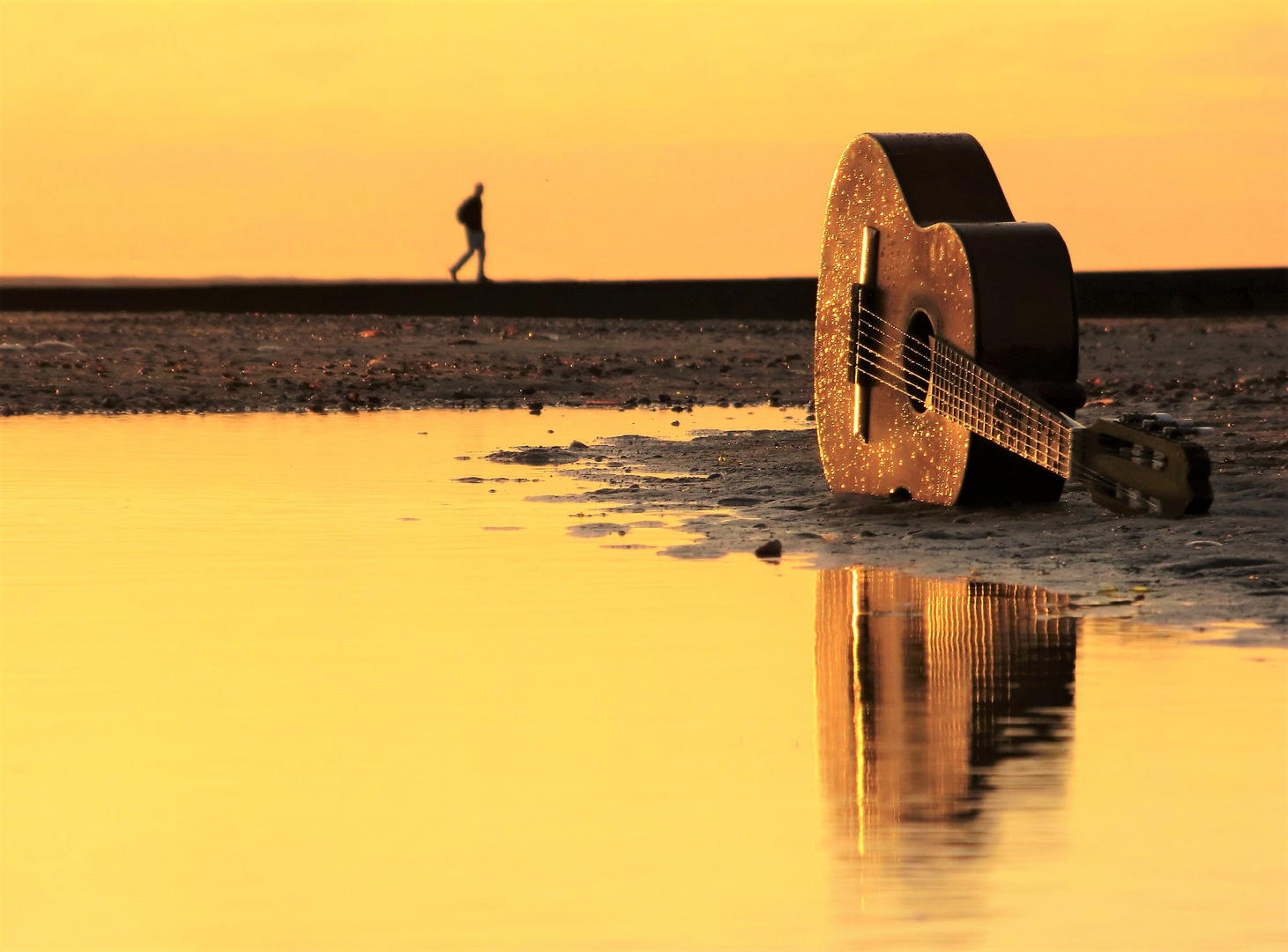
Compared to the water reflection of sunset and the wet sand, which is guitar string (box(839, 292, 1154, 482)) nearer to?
the wet sand

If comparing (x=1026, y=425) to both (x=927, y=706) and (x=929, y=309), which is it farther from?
(x=927, y=706)

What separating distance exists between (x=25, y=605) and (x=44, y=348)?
18.5m

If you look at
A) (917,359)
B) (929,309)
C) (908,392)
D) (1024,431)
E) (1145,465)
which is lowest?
(1145,465)

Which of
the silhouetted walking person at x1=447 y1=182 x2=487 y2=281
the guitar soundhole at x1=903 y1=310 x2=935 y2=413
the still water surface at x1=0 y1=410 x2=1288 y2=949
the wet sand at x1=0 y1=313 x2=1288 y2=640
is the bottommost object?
the still water surface at x1=0 y1=410 x2=1288 y2=949

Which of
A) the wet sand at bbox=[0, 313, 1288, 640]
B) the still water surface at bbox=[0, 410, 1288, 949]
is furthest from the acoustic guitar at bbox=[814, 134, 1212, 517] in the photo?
the still water surface at bbox=[0, 410, 1288, 949]

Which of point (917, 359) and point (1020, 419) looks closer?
point (1020, 419)

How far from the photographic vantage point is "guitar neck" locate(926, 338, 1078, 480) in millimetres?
9469

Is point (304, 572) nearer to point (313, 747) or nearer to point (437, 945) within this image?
point (313, 747)

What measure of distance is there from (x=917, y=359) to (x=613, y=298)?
75.2ft

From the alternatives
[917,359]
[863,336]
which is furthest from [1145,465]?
[863,336]

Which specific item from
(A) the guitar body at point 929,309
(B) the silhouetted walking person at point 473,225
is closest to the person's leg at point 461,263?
(B) the silhouetted walking person at point 473,225

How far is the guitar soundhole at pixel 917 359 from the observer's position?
1060 cm

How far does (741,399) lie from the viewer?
2139 cm

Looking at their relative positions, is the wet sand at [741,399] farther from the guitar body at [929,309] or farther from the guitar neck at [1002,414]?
the guitar neck at [1002,414]
